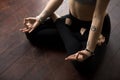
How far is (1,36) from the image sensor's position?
3.96ft

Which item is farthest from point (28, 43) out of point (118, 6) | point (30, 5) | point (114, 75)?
point (118, 6)

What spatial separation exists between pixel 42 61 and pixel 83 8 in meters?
0.37

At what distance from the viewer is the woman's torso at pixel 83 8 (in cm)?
90

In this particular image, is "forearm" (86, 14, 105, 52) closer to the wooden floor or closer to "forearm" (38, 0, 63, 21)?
the wooden floor

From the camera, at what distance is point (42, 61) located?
42.8 inches

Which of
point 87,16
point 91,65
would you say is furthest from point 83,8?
point 91,65

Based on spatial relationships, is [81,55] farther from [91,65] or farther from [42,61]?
[42,61]

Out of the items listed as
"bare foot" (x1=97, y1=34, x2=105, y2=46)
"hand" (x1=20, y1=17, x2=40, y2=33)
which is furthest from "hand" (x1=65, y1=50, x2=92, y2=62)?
"hand" (x1=20, y1=17, x2=40, y2=33)

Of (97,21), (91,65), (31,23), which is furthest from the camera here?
(31,23)

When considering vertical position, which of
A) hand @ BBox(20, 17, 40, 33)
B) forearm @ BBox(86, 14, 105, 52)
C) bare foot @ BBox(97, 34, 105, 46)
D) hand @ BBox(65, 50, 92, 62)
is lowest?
bare foot @ BBox(97, 34, 105, 46)

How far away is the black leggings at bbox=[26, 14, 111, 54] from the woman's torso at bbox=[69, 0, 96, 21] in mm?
40

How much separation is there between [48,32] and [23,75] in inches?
10.6

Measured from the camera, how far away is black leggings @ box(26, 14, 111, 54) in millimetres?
1002

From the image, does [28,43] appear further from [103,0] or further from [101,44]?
[103,0]
